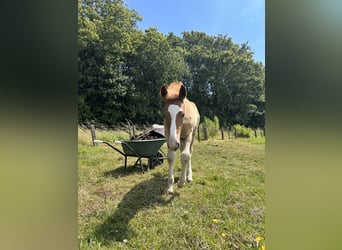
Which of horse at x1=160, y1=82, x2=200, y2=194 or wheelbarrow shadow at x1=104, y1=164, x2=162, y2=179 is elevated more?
horse at x1=160, y1=82, x2=200, y2=194

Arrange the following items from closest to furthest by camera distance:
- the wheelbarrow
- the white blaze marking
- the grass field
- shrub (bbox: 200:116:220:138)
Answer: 1. the grass field
2. the white blaze marking
3. shrub (bbox: 200:116:220:138)
4. the wheelbarrow

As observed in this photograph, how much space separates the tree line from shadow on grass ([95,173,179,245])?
49 centimetres

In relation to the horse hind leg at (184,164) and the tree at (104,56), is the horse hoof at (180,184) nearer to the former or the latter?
the horse hind leg at (184,164)

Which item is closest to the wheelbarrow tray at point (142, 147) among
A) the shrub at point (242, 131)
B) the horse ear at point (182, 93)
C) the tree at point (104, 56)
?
the tree at point (104, 56)

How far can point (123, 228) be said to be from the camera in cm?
113

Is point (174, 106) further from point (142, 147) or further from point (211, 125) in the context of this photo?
point (142, 147)

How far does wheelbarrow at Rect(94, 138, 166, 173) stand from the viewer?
167cm

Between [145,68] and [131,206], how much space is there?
83 cm

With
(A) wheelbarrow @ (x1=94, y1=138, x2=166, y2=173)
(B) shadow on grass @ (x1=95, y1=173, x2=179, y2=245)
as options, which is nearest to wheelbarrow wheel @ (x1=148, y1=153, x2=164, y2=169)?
(A) wheelbarrow @ (x1=94, y1=138, x2=166, y2=173)

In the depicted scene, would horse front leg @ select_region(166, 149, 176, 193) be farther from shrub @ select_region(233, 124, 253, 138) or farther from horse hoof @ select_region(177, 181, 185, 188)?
shrub @ select_region(233, 124, 253, 138)

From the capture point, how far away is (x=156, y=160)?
185 centimetres

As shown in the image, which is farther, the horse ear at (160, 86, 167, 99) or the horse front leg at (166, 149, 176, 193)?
the horse front leg at (166, 149, 176, 193)
